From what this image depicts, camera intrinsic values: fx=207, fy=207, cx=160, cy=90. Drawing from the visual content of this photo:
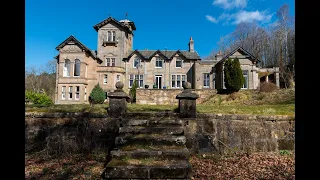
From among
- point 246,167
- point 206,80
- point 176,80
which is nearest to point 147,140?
point 246,167

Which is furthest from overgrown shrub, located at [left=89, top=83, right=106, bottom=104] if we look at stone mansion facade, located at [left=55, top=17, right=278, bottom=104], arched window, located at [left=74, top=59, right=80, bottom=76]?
arched window, located at [left=74, top=59, right=80, bottom=76]

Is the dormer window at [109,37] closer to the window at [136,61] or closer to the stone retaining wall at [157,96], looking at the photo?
the window at [136,61]

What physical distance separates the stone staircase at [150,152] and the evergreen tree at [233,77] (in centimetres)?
1913

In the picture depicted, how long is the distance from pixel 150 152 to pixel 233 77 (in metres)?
21.8

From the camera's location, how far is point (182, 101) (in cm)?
715

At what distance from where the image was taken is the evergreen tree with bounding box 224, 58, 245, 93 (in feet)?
79.8

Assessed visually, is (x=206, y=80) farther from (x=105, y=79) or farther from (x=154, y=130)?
(x=154, y=130)

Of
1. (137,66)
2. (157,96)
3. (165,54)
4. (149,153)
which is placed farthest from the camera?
(165,54)

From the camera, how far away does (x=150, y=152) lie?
538cm

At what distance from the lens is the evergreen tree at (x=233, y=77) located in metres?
24.3

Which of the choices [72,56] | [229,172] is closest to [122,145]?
[229,172]

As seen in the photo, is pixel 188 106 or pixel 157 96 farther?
pixel 157 96
